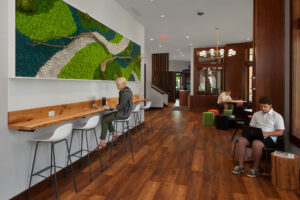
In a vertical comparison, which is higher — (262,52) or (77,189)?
(262,52)

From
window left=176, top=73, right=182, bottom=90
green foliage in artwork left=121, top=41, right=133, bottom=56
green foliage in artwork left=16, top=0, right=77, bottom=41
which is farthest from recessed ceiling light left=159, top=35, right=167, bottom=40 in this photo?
window left=176, top=73, right=182, bottom=90

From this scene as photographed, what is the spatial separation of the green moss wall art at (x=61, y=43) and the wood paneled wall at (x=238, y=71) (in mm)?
7688

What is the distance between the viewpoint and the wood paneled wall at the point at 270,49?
4.03m

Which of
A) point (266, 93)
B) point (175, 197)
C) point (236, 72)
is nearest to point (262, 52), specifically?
point (266, 93)

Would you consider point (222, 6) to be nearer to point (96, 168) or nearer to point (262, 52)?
point (262, 52)

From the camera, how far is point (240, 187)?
3.06 metres

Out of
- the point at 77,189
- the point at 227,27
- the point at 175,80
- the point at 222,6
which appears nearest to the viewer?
the point at 77,189

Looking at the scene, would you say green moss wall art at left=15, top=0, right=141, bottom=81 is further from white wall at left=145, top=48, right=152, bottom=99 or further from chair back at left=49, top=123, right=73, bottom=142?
white wall at left=145, top=48, right=152, bottom=99

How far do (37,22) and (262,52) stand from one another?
401 centimetres

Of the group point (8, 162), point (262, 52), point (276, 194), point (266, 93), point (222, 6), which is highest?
point (222, 6)

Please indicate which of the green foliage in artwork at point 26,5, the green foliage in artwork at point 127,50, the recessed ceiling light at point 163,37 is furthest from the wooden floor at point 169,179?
the recessed ceiling light at point 163,37

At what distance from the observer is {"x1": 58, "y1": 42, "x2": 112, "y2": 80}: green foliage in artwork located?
11.9 ft

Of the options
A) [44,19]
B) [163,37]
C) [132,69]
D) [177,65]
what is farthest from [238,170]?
[177,65]

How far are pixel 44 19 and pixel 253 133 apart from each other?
379cm
